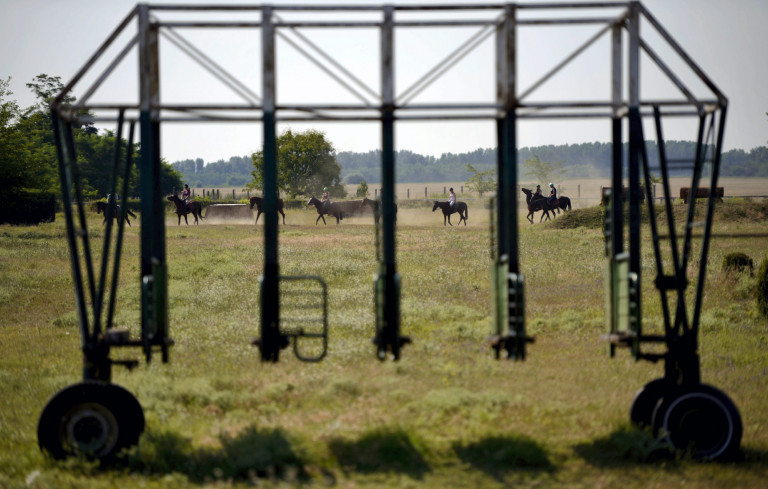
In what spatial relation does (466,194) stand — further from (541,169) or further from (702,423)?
(702,423)

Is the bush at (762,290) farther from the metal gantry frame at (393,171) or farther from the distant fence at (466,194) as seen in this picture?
the distant fence at (466,194)

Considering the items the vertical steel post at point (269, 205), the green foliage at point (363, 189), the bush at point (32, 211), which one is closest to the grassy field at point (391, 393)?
the vertical steel post at point (269, 205)

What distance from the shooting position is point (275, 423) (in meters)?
8.65

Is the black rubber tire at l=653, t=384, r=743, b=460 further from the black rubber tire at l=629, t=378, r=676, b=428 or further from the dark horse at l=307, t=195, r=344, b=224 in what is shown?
the dark horse at l=307, t=195, r=344, b=224

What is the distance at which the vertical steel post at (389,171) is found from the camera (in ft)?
26.2

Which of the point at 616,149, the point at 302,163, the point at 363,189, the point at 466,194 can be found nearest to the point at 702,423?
the point at 616,149

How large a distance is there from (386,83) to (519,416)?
420 cm

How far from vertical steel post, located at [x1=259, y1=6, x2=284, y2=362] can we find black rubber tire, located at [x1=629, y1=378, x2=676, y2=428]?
400 centimetres

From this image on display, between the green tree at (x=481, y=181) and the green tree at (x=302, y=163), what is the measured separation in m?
21.2

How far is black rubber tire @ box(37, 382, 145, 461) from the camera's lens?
7438 millimetres

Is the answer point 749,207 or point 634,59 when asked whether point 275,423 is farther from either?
point 749,207

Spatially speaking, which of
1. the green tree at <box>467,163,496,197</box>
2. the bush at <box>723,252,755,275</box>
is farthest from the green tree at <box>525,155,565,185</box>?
the bush at <box>723,252,755,275</box>

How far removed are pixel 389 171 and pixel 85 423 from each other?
4.05m

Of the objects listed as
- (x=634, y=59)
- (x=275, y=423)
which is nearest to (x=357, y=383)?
(x=275, y=423)
